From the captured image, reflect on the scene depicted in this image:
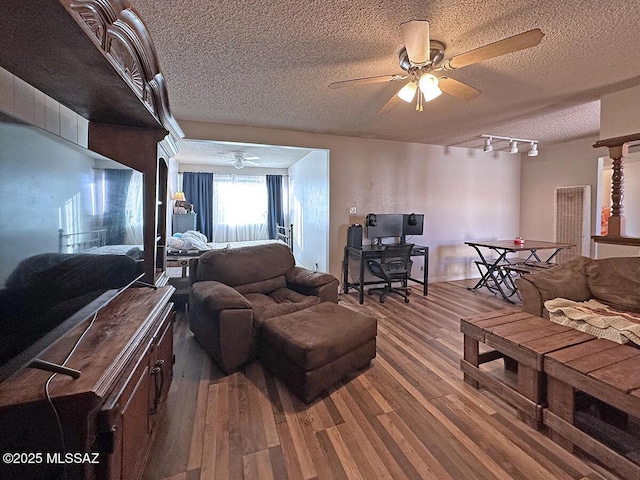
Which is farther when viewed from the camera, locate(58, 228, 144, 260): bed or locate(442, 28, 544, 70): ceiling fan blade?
locate(442, 28, 544, 70): ceiling fan blade

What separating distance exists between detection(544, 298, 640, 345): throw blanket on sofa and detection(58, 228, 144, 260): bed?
301 cm

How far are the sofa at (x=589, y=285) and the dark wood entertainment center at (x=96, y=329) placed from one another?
277 cm

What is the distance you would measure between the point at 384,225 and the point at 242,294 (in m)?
2.62

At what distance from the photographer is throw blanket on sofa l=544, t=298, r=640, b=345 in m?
1.98

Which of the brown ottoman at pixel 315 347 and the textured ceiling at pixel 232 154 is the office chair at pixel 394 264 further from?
the textured ceiling at pixel 232 154

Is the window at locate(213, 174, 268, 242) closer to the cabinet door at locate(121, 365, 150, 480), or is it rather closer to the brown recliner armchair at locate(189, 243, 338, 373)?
the brown recliner armchair at locate(189, 243, 338, 373)

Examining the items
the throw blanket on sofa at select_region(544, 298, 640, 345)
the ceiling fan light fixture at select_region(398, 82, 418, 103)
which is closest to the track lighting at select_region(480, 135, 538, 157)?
the throw blanket on sofa at select_region(544, 298, 640, 345)

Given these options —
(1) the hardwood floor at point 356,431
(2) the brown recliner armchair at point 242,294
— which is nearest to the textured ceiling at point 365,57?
(2) the brown recliner armchair at point 242,294

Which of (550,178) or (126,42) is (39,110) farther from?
(550,178)

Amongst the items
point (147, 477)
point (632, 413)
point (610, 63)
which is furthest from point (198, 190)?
point (632, 413)

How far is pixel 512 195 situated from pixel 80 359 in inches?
268

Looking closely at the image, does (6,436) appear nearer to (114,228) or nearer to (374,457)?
(114,228)

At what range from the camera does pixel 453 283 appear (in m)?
5.25

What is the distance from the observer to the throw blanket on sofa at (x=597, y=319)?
198 cm
